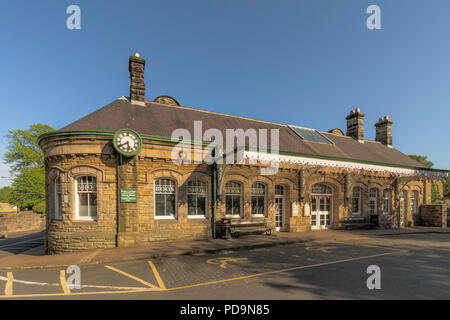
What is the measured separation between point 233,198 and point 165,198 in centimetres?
383

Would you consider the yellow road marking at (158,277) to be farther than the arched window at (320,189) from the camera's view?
No

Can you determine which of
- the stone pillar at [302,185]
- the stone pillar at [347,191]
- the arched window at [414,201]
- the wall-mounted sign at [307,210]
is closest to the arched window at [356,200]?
the stone pillar at [347,191]

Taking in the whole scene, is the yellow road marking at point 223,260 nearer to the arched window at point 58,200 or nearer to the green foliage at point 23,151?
the arched window at point 58,200

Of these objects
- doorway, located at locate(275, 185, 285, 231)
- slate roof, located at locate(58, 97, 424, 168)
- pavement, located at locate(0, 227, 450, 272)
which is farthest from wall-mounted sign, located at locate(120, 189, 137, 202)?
doorway, located at locate(275, 185, 285, 231)

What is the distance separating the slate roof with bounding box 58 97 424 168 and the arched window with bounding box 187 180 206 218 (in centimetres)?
288

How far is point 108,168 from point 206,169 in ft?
15.1

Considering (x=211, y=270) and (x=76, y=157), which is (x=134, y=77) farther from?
(x=211, y=270)

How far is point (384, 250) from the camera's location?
1015cm

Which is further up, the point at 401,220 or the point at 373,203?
the point at 373,203

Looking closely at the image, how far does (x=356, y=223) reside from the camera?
16453mm

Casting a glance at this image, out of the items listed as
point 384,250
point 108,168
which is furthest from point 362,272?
point 108,168

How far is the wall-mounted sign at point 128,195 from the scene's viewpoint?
10188 mm

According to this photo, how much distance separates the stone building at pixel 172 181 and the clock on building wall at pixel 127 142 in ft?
0.13

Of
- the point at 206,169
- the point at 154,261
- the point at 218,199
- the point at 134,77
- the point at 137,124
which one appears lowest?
the point at 154,261
